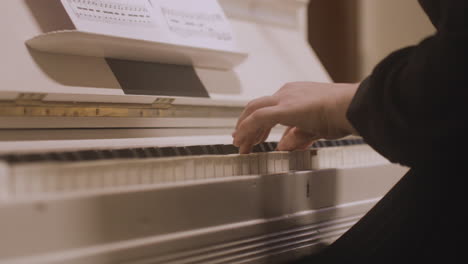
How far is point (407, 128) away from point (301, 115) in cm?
21

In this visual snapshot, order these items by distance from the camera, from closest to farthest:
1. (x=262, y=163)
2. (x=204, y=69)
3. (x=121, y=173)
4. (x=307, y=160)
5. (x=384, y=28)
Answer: (x=121, y=173) → (x=262, y=163) → (x=307, y=160) → (x=204, y=69) → (x=384, y=28)

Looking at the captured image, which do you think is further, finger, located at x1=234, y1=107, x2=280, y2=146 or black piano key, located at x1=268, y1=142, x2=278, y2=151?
black piano key, located at x1=268, y1=142, x2=278, y2=151

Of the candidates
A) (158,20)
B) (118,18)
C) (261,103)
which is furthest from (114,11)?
(261,103)

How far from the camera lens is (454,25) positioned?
0.73 m

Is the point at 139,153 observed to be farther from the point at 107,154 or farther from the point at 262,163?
the point at 262,163

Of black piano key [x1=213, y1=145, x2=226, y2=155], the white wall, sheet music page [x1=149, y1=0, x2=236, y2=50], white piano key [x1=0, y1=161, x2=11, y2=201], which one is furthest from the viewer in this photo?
the white wall

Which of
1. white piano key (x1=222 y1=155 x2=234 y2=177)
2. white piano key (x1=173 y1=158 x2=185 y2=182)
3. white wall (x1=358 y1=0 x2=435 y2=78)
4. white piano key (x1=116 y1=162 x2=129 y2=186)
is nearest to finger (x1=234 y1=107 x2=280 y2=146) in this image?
white piano key (x1=222 y1=155 x2=234 y2=177)

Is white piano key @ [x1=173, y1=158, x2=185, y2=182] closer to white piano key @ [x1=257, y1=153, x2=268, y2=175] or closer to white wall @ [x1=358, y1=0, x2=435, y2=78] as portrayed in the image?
white piano key @ [x1=257, y1=153, x2=268, y2=175]

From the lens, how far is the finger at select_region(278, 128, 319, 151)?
99 centimetres

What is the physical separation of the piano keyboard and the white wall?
7.42 feet

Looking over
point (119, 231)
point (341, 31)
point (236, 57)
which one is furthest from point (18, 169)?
point (341, 31)

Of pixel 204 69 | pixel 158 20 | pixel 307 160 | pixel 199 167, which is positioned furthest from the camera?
pixel 204 69

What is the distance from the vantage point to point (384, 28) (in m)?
3.17

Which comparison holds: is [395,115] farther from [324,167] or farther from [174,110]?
[174,110]
